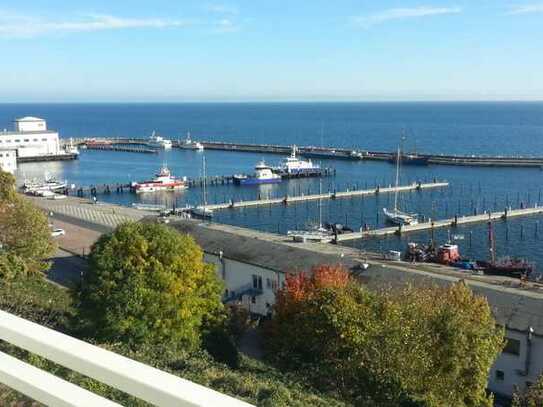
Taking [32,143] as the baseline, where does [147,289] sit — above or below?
below

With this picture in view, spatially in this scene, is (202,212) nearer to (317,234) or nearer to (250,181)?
(317,234)

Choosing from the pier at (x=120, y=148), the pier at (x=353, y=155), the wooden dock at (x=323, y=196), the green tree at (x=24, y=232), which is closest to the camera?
the green tree at (x=24, y=232)

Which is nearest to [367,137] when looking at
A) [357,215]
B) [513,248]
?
[357,215]

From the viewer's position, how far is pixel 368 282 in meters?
15.9

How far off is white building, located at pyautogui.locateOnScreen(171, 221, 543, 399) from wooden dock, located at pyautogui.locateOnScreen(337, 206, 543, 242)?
11047 mm

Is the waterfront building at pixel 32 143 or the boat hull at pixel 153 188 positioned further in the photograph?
the waterfront building at pixel 32 143

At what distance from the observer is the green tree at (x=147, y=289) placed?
468 inches

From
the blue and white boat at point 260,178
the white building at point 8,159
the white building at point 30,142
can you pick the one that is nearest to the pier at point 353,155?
the white building at point 30,142

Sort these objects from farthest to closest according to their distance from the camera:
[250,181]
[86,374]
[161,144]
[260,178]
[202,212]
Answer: [161,144] → [260,178] → [250,181] → [202,212] → [86,374]

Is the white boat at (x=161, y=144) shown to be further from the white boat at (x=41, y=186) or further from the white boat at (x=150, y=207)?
the white boat at (x=150, y=207)

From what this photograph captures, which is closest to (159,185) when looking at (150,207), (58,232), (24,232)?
(150,207)

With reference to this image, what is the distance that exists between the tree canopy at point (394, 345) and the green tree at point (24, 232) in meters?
7.27

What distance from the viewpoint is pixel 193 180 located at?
53906mm

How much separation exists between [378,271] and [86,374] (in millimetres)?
15256
